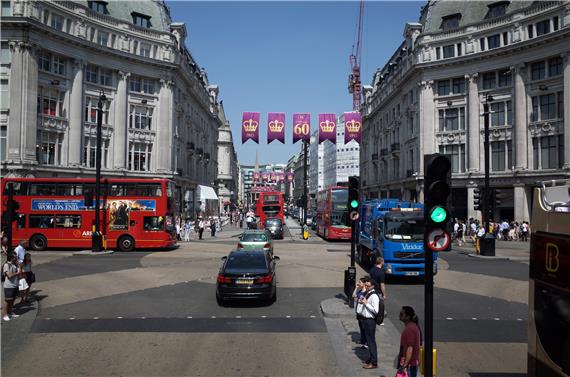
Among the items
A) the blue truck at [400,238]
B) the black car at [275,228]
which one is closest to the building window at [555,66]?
the black car at [275,228]

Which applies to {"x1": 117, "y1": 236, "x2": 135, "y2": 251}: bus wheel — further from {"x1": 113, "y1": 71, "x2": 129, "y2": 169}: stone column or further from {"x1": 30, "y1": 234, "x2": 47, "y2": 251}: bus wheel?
{"x1": 113, "y1": 71, "x2": 129, "y2": 169}: stone column

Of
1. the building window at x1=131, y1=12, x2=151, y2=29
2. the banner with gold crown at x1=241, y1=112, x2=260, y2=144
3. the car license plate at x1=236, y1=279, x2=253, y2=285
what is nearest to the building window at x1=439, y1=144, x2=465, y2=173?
the banner with gold crown at x1=241, y1=112, x2=260, y2=144

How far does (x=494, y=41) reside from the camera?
158 ft

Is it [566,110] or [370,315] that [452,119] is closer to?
[566,110]

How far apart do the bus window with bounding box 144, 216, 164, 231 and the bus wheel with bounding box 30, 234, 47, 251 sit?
6432 millimetres

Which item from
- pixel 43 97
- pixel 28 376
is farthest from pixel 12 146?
pixel 28 376

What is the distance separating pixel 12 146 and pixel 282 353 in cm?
3738

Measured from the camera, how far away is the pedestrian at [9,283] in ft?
41.0

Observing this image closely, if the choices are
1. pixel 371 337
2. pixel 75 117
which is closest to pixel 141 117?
pixel 75 117

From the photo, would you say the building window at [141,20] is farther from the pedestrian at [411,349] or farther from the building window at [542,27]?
the pedestrian at [411,349]

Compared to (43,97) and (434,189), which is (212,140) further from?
(434,189)

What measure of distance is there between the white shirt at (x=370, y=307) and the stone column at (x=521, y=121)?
41.3 m

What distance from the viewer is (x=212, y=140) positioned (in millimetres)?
89188

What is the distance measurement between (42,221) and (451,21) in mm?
44793
